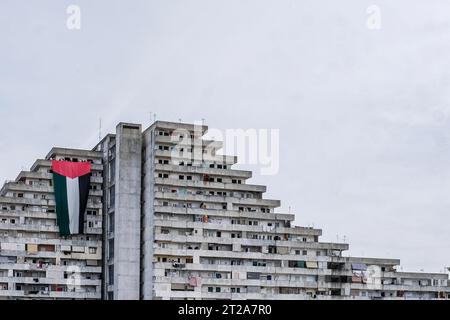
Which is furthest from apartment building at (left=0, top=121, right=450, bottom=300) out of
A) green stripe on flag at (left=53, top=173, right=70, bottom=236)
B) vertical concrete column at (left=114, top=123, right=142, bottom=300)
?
green stripe on flag at (left=53, top=173, right=70, bottom=236)

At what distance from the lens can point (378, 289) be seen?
44188 millimetres

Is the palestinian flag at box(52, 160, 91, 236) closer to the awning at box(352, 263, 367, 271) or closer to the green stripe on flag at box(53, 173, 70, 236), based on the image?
the green stripe on flag at box(53, 173, 70, 236)

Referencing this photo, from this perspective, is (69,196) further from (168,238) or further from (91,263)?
(168,238)

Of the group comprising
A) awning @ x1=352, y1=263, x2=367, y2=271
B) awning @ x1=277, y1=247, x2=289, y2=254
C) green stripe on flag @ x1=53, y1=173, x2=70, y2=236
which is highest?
green stripe on flag @ x1=53, y1=173, x2=70, y2=236

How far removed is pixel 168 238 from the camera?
4188 cm

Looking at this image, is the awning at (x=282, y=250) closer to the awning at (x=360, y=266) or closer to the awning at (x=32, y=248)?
the awning at (x=360, y=266)

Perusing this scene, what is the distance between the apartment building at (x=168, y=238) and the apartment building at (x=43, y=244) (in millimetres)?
47

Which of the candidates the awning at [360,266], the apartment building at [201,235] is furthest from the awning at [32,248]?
the awning at [360,266]

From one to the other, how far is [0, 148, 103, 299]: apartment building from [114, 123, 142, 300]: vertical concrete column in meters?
1.63

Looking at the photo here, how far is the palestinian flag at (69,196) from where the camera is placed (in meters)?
42.1

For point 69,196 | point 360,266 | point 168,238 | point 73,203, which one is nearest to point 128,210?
point 168,238

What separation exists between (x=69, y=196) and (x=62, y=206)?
596 mm

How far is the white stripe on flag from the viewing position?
41.9 metres
